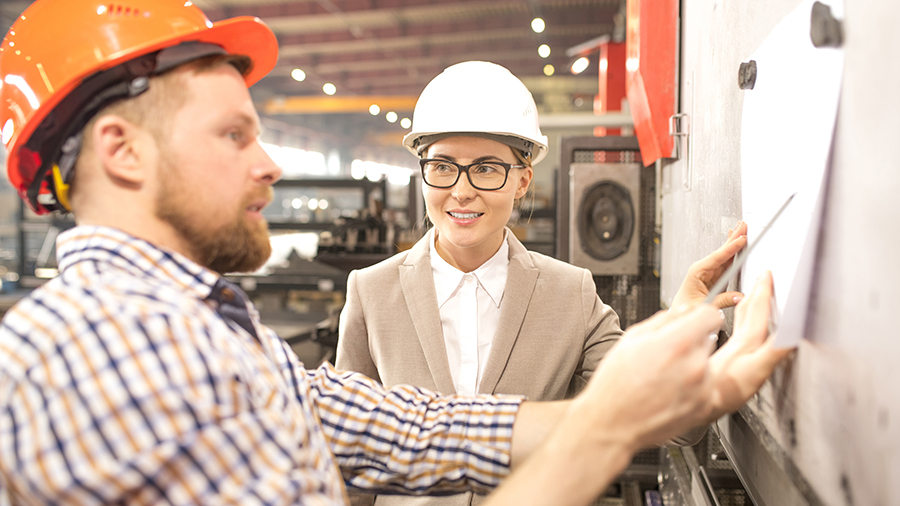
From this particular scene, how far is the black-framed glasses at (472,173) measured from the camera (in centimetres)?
153

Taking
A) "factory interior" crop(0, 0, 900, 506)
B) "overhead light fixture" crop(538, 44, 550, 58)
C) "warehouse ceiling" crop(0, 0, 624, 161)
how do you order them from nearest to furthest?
1. "factory interior" crop(0, 0, 900, 506)
2. "warehouse ceiling" crop(0, 0, 624, 161)
3. "overhead light fixture" crop(538, 44, 550, 58)

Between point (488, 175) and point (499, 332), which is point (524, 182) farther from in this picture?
point (499, 332)

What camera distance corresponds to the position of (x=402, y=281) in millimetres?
1599

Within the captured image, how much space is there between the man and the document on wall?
3.1 inches

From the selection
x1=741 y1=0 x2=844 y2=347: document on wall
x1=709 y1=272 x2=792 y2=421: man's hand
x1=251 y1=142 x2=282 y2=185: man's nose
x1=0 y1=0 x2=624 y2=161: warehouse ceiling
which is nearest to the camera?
x1=741 y1=0 x2=844 y2=347: document on wall

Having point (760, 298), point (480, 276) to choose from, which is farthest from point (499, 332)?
point (760, 298)

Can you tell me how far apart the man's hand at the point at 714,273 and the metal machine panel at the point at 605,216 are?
1.57 metres

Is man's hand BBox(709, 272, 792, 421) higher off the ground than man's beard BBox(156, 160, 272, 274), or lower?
lower

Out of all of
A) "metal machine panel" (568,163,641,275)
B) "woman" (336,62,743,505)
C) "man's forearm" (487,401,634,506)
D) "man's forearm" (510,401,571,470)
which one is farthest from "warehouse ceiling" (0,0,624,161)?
"man's forearm" (487,401,634,506)

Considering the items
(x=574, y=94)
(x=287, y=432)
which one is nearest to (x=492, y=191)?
(x=287, y=432)

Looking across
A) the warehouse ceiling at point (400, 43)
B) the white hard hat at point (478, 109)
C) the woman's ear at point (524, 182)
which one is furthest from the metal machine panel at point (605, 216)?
the warehouse ceiling at point (400, 43)

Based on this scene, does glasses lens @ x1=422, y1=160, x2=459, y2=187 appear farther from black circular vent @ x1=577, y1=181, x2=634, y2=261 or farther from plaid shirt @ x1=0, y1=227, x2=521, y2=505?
black circular vent @ x1=577, y1=181, x2=634, y2=261

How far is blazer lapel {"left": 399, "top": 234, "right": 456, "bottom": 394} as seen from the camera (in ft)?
Answer: 4.84

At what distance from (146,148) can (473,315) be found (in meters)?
0.94
